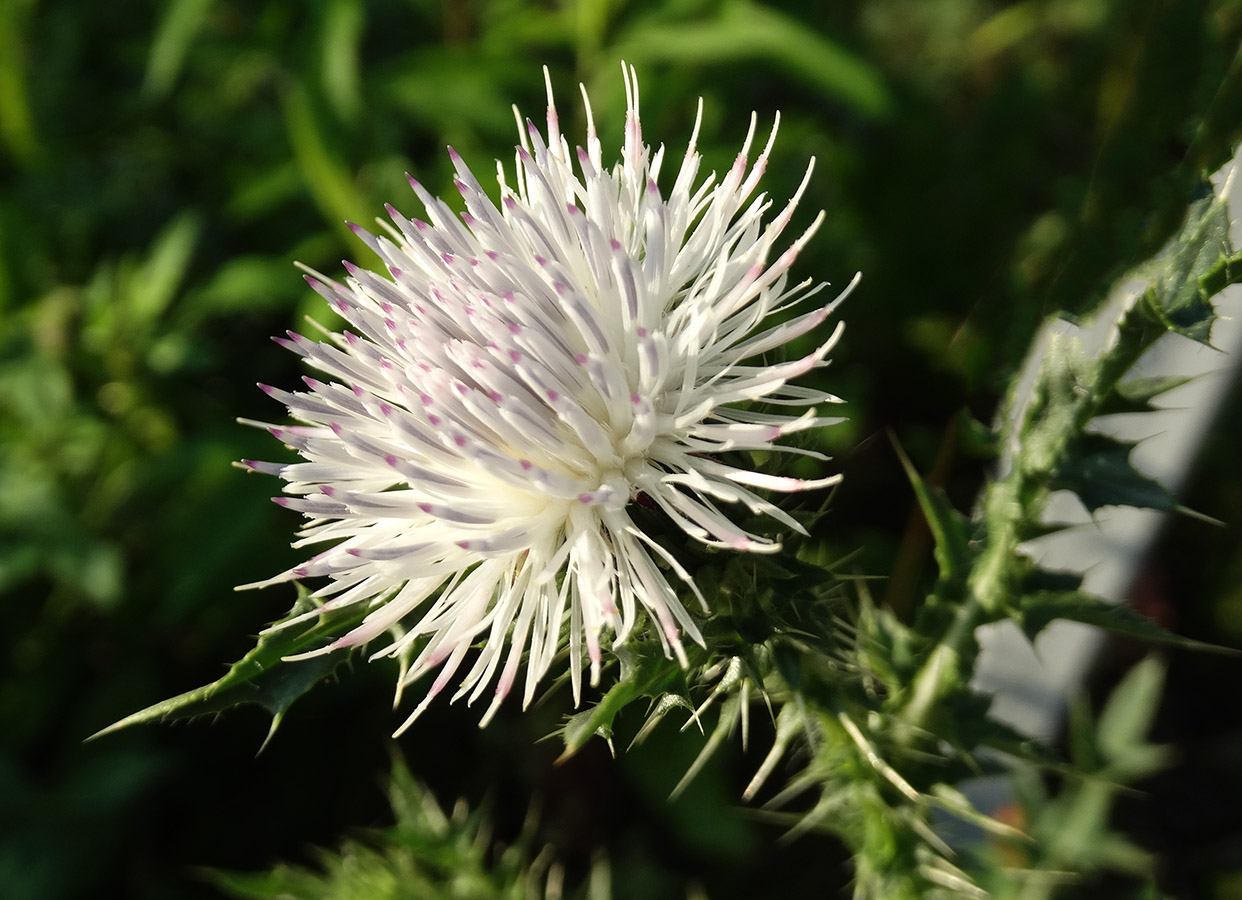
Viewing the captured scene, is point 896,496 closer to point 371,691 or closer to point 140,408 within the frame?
point 371,691

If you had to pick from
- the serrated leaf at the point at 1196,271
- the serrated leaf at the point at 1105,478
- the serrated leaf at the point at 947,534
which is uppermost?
the serrated leaf at the point at 1196,271

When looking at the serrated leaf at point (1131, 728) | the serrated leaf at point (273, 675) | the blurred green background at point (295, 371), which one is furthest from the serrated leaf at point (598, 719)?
the serrated leaf at point (1131, 728)

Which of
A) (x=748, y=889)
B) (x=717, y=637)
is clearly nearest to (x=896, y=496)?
(x=748, y=889)

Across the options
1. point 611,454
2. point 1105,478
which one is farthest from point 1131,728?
point 611,454

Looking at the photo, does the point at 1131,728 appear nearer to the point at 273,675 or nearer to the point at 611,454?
the point at 611,454

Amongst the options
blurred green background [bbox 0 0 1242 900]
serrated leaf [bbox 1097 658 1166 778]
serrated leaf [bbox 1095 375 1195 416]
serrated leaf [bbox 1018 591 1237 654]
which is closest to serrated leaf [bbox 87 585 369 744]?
serrated leaf [bbox 1018 591 1237 654]

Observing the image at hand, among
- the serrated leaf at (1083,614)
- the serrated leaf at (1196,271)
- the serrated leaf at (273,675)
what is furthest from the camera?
the serrated leaf at (1083,614)

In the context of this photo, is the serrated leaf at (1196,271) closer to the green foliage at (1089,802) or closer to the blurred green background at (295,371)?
the blurred green background at (295,371)
